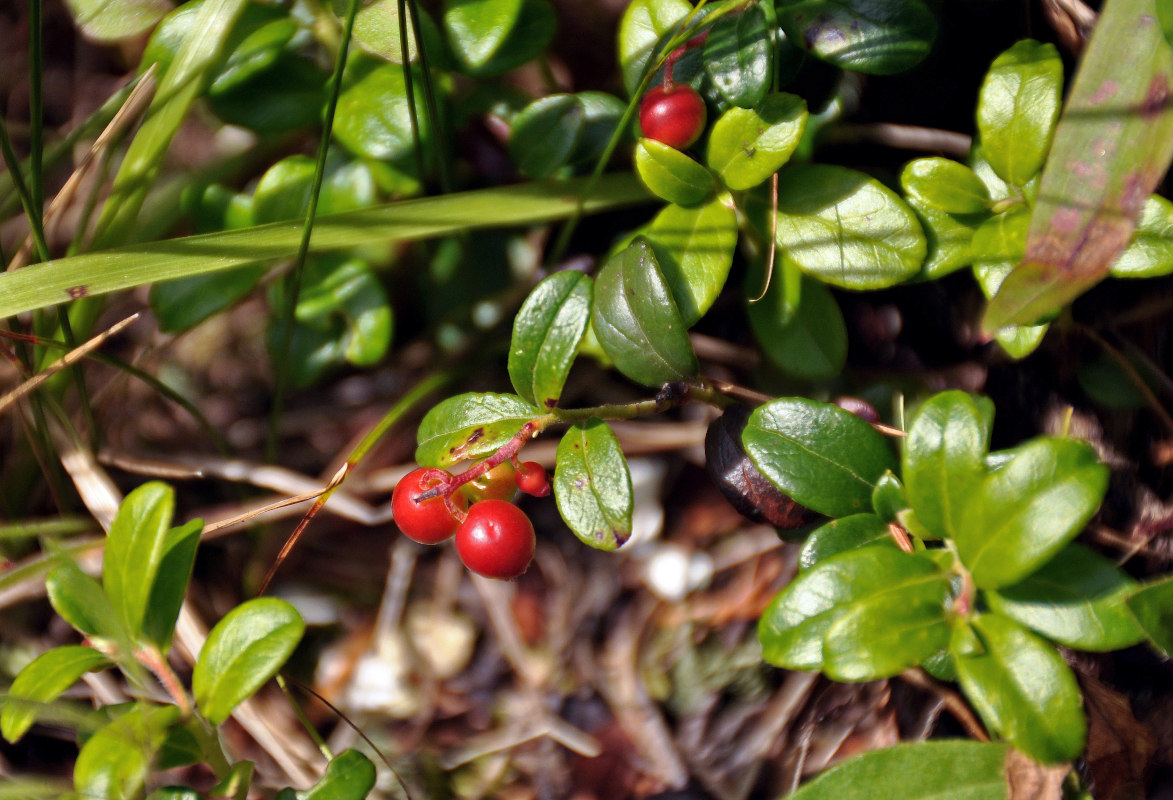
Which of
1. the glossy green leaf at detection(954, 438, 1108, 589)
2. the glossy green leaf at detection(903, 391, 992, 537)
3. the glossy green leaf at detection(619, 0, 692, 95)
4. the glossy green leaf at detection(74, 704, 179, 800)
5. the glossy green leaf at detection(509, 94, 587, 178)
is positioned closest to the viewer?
the glossy green leaf at detection(954, 438, 1108, 589)

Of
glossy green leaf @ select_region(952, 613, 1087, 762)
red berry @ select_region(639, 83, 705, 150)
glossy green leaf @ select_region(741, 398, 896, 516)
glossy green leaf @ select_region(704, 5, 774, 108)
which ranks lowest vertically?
glossy green leaf @ select_region(952, 613, 1087, 762)

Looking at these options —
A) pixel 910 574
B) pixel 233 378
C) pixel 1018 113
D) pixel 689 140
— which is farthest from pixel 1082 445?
pixel 233 378

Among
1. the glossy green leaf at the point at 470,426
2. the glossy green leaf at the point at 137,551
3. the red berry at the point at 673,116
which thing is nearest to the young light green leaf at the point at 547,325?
the glossy green leaf at the point at 470,426

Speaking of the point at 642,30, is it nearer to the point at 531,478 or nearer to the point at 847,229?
the point at 847,229

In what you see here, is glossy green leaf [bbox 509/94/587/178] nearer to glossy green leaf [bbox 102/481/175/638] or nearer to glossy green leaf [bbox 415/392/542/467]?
glossy green leaf [bbox 415/392/542/467]

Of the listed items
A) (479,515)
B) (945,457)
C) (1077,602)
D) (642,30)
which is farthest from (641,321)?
(1077,602)

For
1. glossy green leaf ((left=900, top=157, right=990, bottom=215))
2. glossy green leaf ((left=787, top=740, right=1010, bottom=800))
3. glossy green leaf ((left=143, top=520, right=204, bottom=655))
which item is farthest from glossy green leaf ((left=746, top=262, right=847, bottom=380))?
glossy green leaf ((left=143, top=520, right=204, bottom=655))
